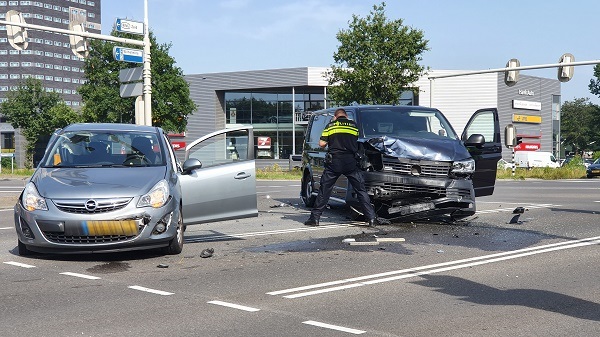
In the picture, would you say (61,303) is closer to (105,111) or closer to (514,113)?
(105,111)

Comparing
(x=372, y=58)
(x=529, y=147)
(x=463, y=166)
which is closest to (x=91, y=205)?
(x=463, y=166)

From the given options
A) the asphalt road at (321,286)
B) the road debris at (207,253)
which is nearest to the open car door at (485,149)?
the asphalt road at (321,286)

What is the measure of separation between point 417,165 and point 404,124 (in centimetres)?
136

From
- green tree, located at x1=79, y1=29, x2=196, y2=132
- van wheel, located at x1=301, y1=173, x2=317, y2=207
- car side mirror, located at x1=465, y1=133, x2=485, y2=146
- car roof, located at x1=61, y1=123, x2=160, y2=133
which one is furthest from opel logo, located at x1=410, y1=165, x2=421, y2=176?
green tree, located at x1=79, y1=29, x2=196, y2=132

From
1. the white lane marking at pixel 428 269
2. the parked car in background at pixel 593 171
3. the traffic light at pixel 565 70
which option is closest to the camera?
the white lane marking at pixel 428 269

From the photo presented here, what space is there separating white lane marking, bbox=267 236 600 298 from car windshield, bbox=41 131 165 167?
3.19 m

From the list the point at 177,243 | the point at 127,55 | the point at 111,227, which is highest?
the point at 127,55

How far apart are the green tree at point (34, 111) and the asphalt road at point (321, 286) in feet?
210

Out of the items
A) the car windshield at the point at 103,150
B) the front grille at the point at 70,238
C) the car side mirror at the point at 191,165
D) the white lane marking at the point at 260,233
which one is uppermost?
the car windshield at the point at 103,150

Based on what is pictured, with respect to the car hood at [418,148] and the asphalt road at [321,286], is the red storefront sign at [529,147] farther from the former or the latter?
the asphalt road at [321,286]

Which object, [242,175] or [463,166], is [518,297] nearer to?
[242,175]

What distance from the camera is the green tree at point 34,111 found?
71562 mm

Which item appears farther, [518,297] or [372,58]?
[372,58]

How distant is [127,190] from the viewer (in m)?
8.12
